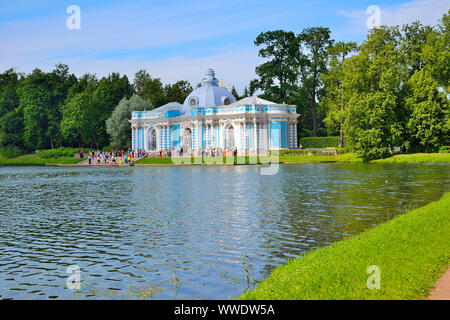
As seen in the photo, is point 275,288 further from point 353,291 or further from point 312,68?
point 312,68

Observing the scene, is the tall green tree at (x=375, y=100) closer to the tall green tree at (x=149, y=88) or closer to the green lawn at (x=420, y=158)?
the green lawn at (x=420, y=158)

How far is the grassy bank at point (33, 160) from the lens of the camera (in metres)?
71.4

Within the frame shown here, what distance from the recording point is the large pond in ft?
30.9

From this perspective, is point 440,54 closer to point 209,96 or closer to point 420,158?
point 420,158

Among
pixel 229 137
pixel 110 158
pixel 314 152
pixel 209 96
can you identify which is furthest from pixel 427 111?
pixel 110 158

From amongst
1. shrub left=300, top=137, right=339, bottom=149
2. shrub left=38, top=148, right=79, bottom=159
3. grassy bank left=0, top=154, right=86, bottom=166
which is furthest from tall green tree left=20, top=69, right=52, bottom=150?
shrub left=300, top=137, right=339, bottom=149

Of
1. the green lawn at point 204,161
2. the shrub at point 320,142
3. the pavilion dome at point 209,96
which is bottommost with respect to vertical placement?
the green lawn at point 204,161

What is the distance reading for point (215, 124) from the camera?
74375 mm

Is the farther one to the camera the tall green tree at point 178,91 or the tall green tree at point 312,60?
the tall green tree at point 178,91

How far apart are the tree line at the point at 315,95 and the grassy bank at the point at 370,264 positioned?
4138cm

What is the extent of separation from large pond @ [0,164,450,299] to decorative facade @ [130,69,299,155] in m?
44.1

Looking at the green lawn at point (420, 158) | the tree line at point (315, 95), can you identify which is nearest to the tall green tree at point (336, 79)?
the tree line at point (315, 95)

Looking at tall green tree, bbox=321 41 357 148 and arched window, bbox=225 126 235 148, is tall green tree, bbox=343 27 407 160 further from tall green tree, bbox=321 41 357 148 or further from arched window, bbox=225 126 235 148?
arched window, bbox=225 126 235 148
